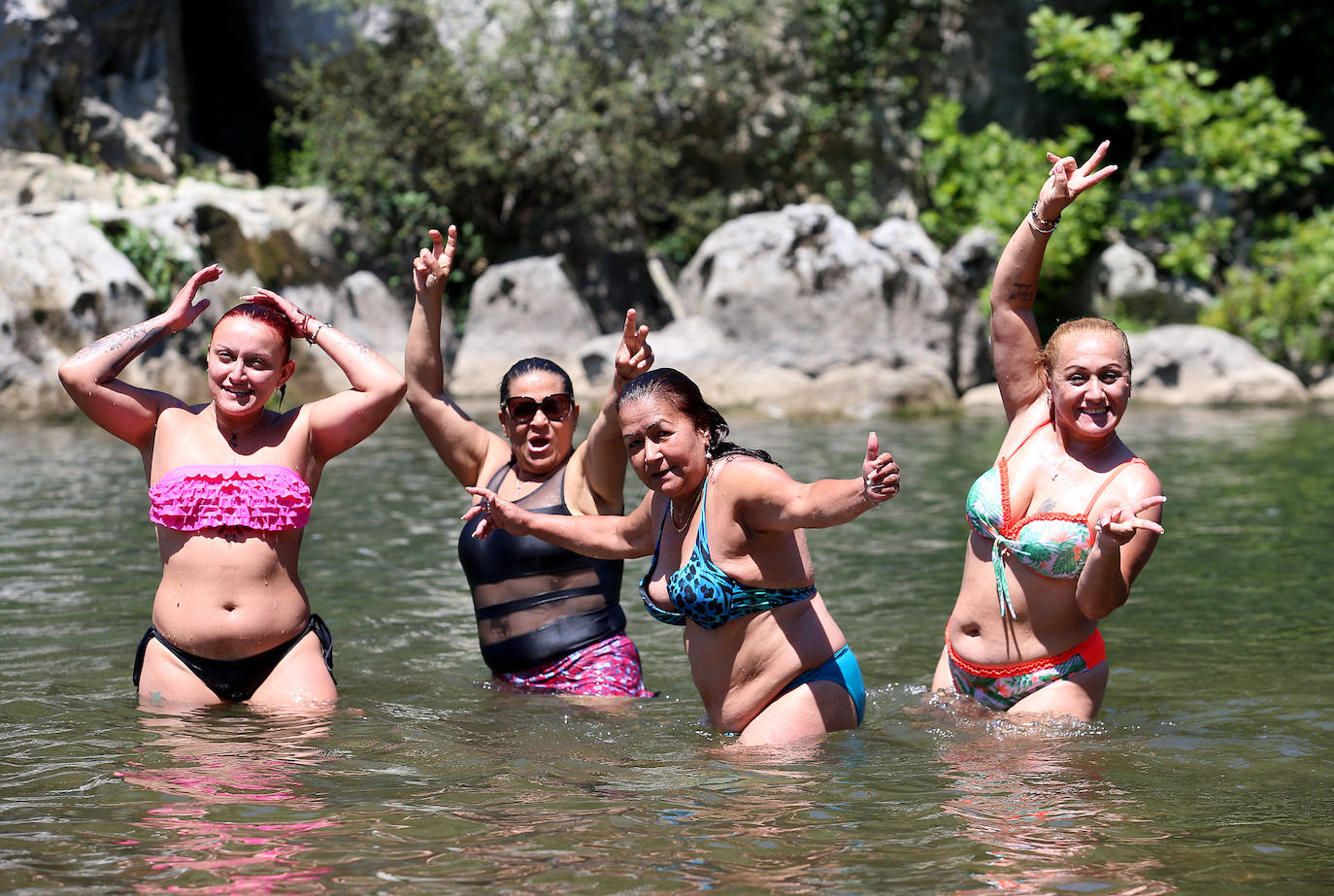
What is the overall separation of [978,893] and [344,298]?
769 inches

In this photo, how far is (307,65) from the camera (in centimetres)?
2397

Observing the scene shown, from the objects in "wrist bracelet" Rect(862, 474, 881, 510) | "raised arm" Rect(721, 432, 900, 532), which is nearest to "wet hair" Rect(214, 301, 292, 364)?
"raised arm" Rect(721, 432, 900, 532)

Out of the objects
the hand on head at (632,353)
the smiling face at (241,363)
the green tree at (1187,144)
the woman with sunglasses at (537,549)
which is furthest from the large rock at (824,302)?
the smiling face at (241,363)

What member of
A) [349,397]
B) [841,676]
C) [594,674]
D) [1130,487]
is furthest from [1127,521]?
[349,397]

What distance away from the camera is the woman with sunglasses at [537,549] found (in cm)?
522

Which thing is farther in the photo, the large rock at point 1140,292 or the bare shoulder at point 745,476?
the large rock at point 1140,292

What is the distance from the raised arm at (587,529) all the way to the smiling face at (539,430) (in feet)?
2.19

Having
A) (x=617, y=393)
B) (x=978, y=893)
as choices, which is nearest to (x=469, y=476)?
(x=617, y=393)

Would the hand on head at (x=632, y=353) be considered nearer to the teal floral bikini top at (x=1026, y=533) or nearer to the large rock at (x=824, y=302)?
the teal floral bikini top at (x=1026, y=533)

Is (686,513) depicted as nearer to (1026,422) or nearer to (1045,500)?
(1045,500)

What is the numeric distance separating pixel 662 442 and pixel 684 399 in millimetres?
143

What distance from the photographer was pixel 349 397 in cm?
485

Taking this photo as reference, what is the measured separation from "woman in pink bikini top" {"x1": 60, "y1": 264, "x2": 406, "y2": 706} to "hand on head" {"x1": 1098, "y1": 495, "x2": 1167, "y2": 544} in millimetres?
2359

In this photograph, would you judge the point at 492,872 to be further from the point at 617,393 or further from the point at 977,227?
the point at 977,227
